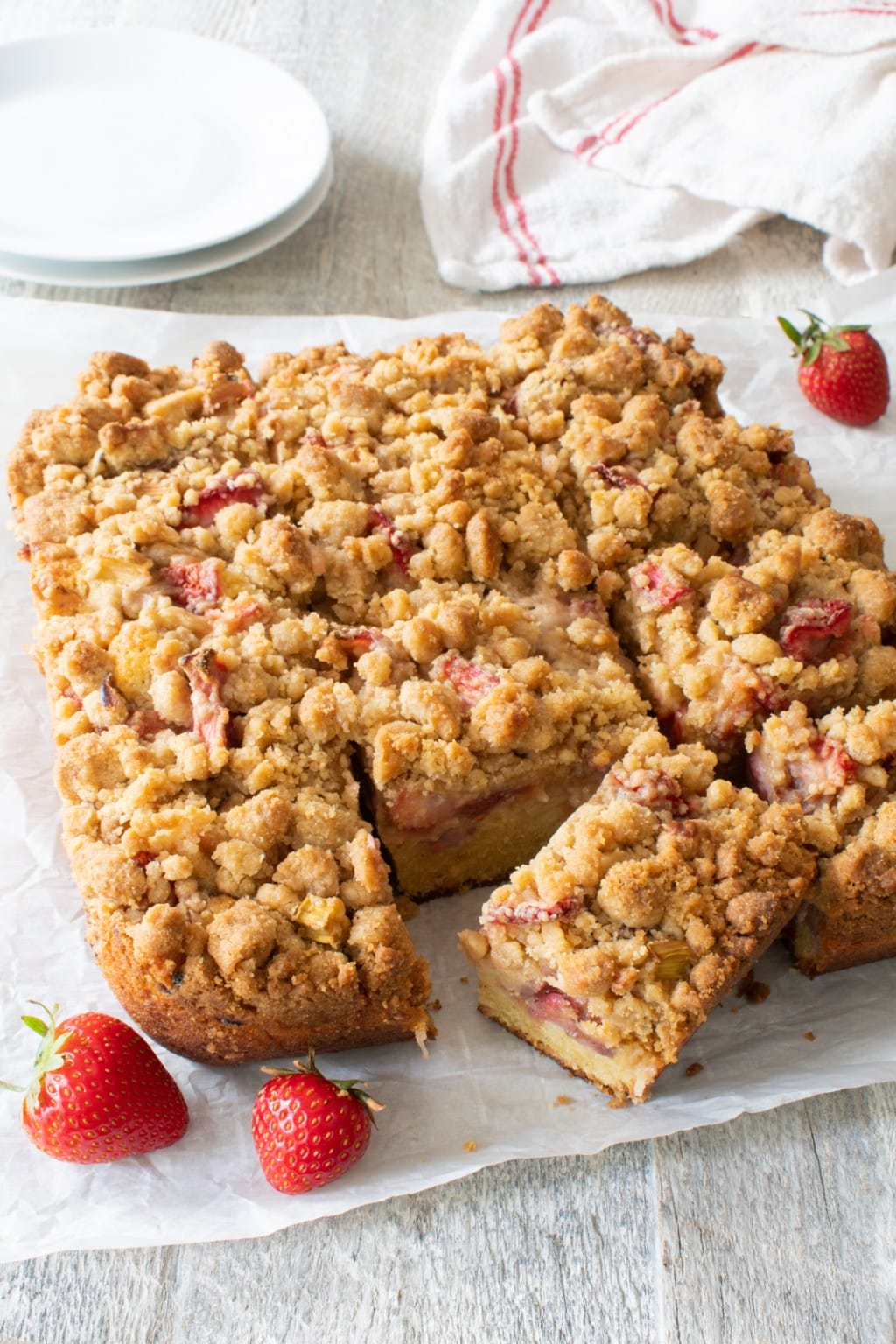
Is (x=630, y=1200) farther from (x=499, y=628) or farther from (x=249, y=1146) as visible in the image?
(x=499, y=628)

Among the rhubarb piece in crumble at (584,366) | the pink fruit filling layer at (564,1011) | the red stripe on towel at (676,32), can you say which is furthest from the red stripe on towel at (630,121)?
the pink fruit filling layer at (564,1011)

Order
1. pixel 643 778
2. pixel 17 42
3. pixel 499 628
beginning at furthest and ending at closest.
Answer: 1. pixel 17 42
2. pixel 499 628
3. pixel 643 778

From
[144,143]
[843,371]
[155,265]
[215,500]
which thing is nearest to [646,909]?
[215,500]

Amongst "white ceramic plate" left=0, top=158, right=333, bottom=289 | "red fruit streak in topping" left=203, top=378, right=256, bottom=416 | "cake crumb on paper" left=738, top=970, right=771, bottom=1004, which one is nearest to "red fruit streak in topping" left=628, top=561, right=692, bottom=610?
"cake crumb on paper" left=738, top=970, right=771, bottom=1004

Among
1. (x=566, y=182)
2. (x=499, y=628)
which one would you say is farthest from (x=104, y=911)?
(x=566, y=182)

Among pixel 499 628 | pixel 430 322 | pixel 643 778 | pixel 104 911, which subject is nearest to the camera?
pixel 104 911

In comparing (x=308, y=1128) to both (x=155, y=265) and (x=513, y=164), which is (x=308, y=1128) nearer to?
(x=155, y=265)
